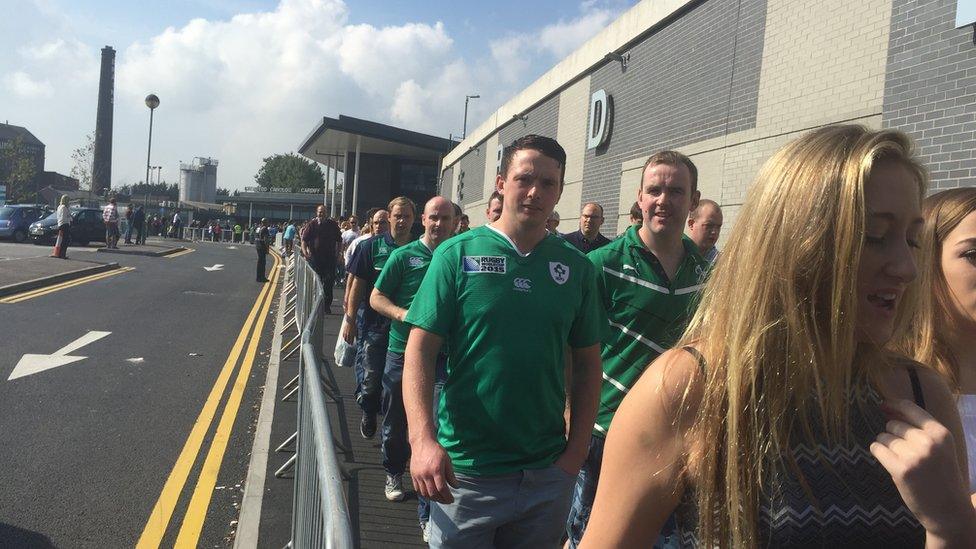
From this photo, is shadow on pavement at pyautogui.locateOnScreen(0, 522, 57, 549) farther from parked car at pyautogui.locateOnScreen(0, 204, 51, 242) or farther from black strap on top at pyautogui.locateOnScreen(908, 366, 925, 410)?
parked car at pyautogui.locateOnScreen(0, 204, 51, 242)

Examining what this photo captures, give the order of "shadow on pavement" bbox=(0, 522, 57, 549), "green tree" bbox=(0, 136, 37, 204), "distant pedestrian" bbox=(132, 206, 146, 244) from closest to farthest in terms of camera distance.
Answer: "shadow on pavement" bbox=(0, 522, 57, 549), "distant pedestrian" bbox=(132, 206, 146, 244), "green tree" bbox=(0, 136, 37, 204)

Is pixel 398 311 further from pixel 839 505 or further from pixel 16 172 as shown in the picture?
pixel 16 172

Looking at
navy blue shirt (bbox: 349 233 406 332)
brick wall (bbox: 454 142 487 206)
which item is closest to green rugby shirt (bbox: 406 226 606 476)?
navy blue shirt (bbox: 349 233 406 332)

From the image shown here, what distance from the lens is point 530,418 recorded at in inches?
118

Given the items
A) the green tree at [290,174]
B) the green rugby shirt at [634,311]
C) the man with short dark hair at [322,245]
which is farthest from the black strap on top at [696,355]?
the green tree at [290,174]

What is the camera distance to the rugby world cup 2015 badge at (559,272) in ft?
10.2

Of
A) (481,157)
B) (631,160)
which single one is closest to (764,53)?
(631,160)

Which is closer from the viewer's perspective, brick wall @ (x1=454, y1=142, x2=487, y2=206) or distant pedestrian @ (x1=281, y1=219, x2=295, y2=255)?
distant pedestrian @ (x1=281, y1=219, x2=295, y2=255)

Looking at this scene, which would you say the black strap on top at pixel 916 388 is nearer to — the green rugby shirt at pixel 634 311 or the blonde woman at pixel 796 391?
the blonde woman at pixel 796 391

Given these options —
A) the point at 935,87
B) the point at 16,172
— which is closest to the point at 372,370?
the point at 935,87

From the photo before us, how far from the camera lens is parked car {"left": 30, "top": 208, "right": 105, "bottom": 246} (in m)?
30.1

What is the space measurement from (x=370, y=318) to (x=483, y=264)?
374 cm

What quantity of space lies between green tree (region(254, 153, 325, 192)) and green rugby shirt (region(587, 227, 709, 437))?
139533 mm

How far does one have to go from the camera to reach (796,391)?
1378 mm
